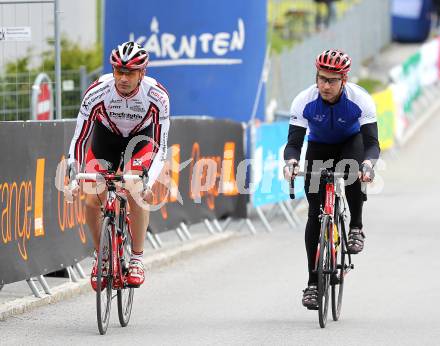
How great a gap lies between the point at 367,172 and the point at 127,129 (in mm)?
1794

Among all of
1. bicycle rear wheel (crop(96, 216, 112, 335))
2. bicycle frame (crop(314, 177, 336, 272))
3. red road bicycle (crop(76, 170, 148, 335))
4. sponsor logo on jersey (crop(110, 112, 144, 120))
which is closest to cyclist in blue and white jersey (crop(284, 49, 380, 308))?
bicycle frame (crop(314, 177, 336, 272))

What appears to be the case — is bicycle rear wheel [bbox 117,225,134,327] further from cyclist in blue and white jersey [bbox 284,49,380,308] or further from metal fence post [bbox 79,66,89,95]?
metal fence post [bbox 79,66,89,95]

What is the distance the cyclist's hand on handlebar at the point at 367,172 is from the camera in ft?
32.2

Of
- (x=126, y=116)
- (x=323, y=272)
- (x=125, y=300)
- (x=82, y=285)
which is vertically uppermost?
(x=126, y=116)

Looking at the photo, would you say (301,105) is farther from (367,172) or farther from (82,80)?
(82,80)

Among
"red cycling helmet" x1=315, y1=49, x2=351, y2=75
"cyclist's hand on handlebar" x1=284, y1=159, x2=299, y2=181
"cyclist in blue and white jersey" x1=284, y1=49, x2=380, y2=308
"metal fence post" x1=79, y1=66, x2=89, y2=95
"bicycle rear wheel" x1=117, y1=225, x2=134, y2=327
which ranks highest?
"red cycling helmet" x1=315, y1=49, x2=351, y2=75

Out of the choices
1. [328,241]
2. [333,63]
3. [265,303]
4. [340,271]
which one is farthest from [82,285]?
[333,63]

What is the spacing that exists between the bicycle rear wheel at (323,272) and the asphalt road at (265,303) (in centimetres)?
15

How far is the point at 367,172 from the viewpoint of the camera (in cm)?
984

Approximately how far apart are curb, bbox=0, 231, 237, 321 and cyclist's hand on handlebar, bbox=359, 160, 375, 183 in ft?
9.60

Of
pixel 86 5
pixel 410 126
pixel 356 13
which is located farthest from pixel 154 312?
pixel 356 13

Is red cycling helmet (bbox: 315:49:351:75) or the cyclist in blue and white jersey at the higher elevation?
red cycling helmet (bbox: 315:49:351:75)

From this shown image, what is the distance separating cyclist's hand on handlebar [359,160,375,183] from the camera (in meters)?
9.83

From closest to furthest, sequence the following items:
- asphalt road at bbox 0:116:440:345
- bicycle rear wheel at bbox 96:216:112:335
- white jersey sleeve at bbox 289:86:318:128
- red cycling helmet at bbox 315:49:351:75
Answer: bicycle rear wheel at bbox 96:216:112:335, asphalt road at bbox 0:116:440:345, red cycling helmet at bbox 315:49:351:75, white jersey sleeve at bbox 289:86:318:128
